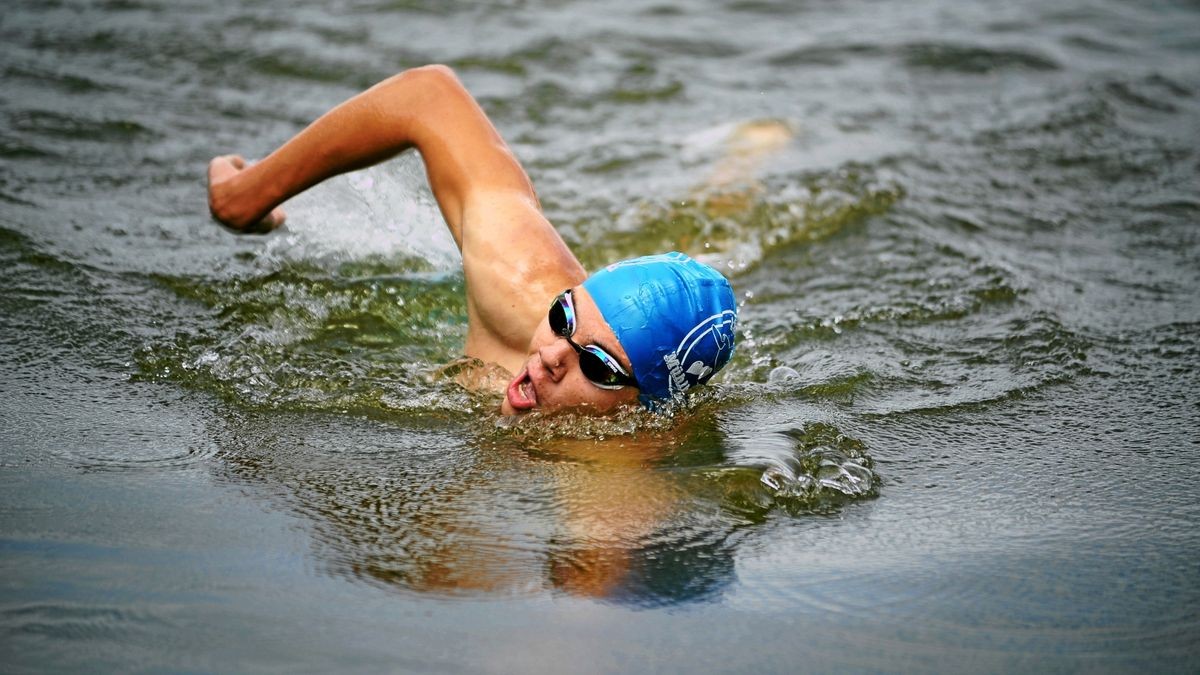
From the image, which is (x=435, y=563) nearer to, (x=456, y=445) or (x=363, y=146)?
(x=456, y=445)

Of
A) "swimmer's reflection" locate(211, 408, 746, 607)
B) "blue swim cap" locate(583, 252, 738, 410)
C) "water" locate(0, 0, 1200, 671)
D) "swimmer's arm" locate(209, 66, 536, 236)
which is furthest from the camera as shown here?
"swimmer's arm" locate(209, 66, 536, 236)

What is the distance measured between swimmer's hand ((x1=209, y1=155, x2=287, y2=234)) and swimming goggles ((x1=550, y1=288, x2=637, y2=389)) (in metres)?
1.62

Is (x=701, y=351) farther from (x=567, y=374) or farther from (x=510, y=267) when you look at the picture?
(x=510, y=267)

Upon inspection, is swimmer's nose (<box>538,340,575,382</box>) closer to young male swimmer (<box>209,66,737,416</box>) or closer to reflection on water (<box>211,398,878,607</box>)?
young male swimmer (<box>209,66,737,416</box>)

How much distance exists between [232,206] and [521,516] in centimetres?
230

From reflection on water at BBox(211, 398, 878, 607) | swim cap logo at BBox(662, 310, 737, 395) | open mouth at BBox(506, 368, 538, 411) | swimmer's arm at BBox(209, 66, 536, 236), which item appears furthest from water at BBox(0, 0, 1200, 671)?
swimmer's arm at BBox(209, 66, 536, 236)

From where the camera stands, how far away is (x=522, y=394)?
4.48 metres

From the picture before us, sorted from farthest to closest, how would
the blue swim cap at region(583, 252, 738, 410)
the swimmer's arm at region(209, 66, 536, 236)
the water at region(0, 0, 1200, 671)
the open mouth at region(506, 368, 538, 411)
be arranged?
the swimmer's arm at region(209, 66, 536, 236), the open mouth at region(506, 368, 538, 411), the blue swim cap at region(583, 252, 738, 410), the water at region(0, 0, 1200, 671)

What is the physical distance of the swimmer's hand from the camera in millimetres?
5301

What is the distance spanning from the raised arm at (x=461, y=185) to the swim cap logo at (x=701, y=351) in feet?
1.90

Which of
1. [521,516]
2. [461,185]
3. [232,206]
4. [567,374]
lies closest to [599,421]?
[567,374]

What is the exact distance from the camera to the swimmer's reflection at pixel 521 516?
3381 mm

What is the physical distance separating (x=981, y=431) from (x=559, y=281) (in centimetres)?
165

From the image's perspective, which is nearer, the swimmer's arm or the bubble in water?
the swimmer's arm
